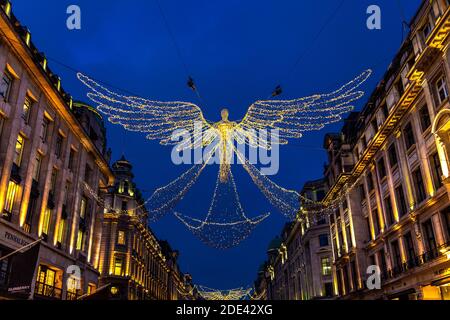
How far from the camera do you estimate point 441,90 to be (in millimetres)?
22344

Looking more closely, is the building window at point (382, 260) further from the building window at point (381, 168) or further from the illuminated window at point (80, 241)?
the illuminated window at point (80, 241)

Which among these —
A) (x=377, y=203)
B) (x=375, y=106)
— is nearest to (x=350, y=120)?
(x=375, y=106)

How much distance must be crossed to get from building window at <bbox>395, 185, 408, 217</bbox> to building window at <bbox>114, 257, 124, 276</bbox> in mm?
37649

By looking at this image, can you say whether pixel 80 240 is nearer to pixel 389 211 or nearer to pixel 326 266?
pixel 389 211

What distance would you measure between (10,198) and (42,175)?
434 cm

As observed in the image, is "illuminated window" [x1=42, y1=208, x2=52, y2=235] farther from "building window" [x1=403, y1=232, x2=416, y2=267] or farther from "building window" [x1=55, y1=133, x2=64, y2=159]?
"building window" [x1=403, y1=232, x2=416, y2=267]

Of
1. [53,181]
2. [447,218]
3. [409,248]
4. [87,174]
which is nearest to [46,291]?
[53,181]

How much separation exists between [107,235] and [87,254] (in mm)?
21257

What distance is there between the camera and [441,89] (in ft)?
73.2

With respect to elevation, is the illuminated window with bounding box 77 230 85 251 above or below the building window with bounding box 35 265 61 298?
above

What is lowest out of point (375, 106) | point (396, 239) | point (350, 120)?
point (396, 239)

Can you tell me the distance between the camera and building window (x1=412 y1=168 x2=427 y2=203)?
2550 cm

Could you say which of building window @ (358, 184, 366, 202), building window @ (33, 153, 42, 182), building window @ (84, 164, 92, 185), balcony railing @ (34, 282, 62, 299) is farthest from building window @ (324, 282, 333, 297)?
building window @ (33, 153, 42, 182)
